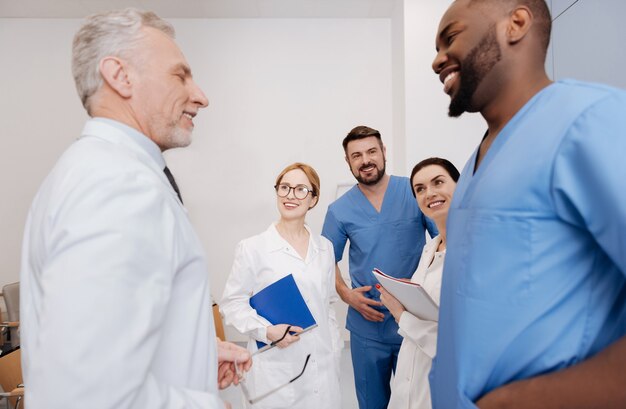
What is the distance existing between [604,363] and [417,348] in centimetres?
90

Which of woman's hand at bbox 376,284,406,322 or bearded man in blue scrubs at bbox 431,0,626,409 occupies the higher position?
bearded man in blue scrubs at bbox 431,0,626,409

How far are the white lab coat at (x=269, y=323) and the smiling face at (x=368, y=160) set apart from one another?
1.63 ft

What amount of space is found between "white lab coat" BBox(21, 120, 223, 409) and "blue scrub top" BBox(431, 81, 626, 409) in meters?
0.47

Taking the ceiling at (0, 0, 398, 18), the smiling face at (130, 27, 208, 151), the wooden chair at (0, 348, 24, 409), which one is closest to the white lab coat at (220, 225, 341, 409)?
the wooden chair at (0, 348, 24, 409)

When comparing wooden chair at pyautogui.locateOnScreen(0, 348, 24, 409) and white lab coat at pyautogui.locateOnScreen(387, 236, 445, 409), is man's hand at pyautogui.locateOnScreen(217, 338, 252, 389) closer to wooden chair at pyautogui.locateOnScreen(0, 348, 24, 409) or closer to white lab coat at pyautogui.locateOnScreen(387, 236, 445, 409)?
white lab coat at pyautogui.locateOnScreen(387, 236, 445, 409)

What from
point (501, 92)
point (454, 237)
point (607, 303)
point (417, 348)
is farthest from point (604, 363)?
point (417, 348)

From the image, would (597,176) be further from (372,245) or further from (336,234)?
(336,234)

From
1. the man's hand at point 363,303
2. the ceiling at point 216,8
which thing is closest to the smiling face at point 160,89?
the man's hand at point 363,303

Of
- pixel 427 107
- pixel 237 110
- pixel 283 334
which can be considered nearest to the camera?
pixel 283 334

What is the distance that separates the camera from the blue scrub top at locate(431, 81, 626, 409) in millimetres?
547

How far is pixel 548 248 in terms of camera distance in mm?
599

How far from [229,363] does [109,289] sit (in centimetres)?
56

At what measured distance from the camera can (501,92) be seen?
735 mm

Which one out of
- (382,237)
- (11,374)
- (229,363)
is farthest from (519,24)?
(11,374)
